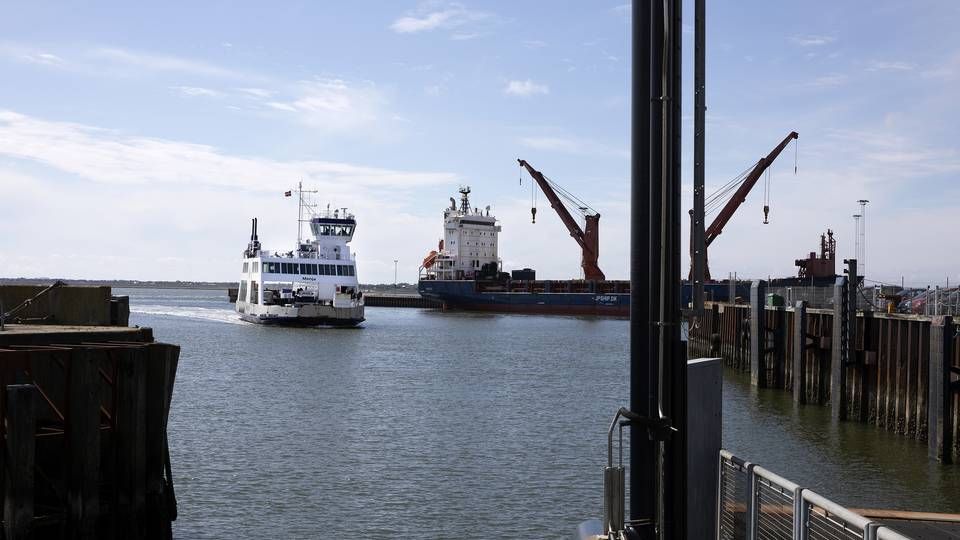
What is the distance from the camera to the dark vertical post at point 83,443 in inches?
406

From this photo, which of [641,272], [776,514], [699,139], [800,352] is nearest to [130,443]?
[641,272]

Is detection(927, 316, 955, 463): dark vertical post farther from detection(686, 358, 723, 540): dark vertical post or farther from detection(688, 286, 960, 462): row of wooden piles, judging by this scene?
detection(686, 358, 723, 540): dark vertical post

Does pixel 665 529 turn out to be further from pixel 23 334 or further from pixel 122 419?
pixel 23 334

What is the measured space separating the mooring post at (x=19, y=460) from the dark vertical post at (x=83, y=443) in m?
0.58

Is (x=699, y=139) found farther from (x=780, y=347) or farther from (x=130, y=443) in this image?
(x=780, y=347)

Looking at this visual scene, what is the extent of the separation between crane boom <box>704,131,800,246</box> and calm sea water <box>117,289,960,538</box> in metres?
42.5

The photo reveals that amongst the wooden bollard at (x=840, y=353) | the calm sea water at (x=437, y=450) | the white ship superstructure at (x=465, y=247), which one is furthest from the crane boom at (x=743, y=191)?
the wooden bollard at (x=840, y=353)

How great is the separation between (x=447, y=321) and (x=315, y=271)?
15.5 meters

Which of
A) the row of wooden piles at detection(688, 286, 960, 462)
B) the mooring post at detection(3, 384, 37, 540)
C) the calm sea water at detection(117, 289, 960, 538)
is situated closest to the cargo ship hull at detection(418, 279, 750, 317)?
the calm sea water at detection(117, 289, 960, 538)

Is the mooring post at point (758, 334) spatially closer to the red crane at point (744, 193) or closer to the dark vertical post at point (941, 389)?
the dark vertical post at point (941, 389)

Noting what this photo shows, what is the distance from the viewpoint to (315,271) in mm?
65062

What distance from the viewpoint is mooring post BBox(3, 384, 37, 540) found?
31.0 feet

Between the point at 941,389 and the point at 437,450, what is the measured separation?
9.72m

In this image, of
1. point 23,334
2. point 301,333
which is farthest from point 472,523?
point 301,333
